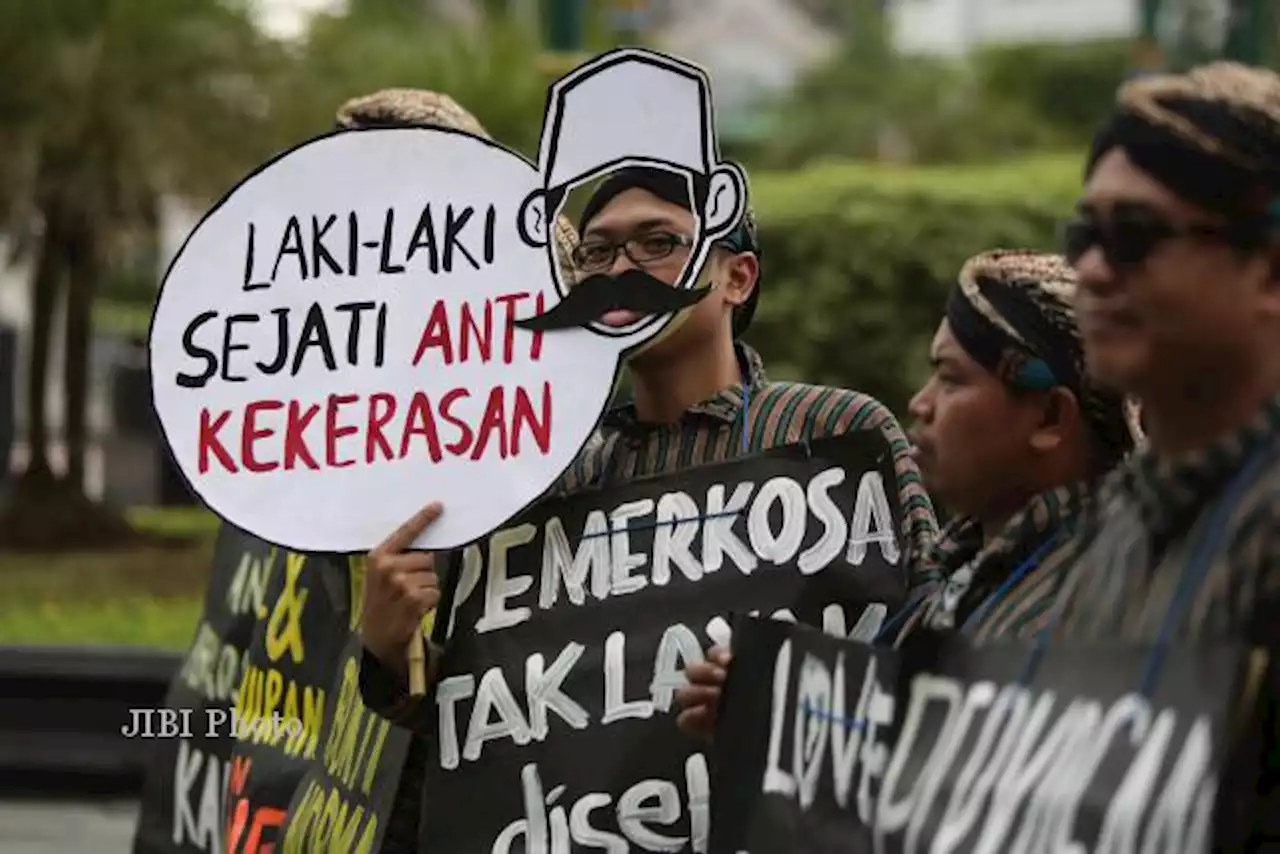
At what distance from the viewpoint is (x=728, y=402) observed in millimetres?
3398

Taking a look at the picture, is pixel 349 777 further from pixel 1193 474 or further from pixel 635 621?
pixel 1193 474

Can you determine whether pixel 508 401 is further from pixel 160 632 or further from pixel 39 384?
pixel 39 384

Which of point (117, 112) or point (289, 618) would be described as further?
point (117, 112)

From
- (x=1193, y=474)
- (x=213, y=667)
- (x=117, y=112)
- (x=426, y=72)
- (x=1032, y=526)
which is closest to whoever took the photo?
(x=1193, y=474)

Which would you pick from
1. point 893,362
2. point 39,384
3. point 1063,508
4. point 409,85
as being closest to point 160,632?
point 893,362

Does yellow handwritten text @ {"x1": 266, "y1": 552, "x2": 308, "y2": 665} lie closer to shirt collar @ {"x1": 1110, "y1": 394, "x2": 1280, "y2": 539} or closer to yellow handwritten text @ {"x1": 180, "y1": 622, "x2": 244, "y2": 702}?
yellow handwritten text @ {"x1": 180, "y1": 622, "x2": 244, "y2": 702}

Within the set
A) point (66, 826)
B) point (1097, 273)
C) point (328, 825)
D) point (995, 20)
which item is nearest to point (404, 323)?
point (328, 825)

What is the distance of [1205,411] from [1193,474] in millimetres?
59

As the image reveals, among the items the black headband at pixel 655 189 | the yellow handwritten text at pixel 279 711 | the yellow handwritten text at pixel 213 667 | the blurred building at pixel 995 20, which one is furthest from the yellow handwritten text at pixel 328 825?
the blurred building at pixel 995 20

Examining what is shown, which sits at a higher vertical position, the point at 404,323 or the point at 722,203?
the point at 722,203

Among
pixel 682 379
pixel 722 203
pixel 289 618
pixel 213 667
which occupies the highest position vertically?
pixel 722 203

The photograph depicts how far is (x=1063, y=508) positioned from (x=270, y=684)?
67.2 inches

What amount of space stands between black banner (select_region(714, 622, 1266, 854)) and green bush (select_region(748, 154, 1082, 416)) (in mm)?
8120

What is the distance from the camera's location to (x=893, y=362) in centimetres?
1064
